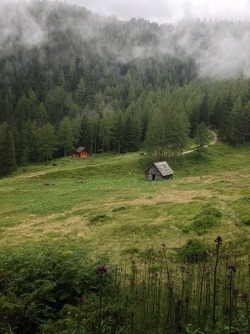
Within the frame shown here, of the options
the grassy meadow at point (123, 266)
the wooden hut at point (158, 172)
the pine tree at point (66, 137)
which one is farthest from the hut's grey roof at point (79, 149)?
the grassy meadow at point (123, 266)

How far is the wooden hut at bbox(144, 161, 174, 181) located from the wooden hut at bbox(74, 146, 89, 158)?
46510mm

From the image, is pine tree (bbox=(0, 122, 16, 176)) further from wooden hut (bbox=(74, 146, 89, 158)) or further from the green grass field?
the green grass field

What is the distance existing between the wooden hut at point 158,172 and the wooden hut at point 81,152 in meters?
46.5

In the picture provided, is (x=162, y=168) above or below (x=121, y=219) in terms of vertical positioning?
below

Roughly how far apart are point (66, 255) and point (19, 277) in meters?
2.03

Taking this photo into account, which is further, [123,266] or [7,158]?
[7,158]

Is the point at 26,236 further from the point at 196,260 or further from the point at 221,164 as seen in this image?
the point at 221,164

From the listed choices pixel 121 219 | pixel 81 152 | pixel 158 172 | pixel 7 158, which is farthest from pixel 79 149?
pixel 121 219

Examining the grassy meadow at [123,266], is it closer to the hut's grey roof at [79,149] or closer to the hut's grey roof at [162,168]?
the hut's grey roof at [162,168]

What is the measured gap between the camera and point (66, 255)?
11.8 m

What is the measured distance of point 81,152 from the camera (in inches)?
4525

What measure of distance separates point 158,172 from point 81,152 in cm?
5093

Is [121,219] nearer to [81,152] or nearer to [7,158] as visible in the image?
[7,158]

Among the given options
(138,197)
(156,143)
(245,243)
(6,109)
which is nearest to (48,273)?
(245,243)
